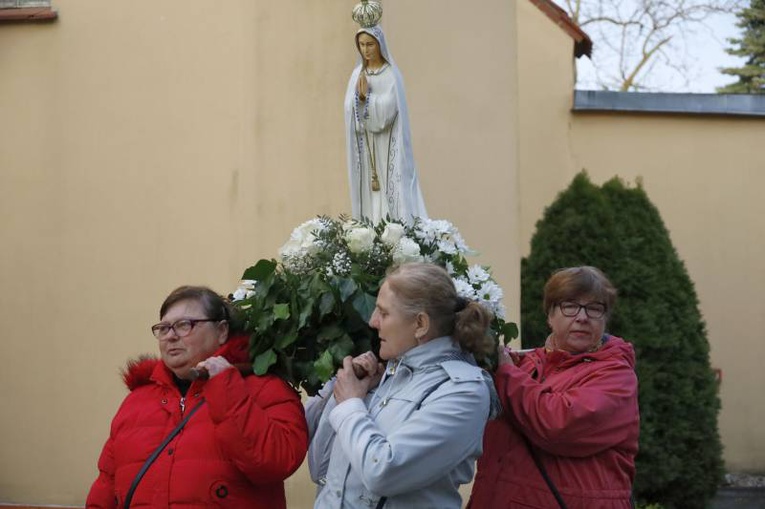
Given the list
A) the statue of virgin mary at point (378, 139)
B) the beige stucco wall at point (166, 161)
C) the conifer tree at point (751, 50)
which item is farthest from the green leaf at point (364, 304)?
the conifer tree at point (751, 50)

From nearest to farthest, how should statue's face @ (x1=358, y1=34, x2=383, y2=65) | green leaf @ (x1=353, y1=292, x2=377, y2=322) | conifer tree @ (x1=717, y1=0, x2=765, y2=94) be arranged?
green leaf @ (x1=353, y1=292, x2=377, y2=322) → statue's face @ (x1=358, y1=34, x2=383, y2=65) → conifer tree @ (x1=717, y1=0, x2=765, y2=94)

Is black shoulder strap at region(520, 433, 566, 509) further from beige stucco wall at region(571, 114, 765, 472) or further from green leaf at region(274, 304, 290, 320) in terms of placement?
beige stucco wall at region(571, 114, 765, 472)

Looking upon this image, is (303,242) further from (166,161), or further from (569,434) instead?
(166,161)

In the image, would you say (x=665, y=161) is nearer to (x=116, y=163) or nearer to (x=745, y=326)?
(x=745, y=326)

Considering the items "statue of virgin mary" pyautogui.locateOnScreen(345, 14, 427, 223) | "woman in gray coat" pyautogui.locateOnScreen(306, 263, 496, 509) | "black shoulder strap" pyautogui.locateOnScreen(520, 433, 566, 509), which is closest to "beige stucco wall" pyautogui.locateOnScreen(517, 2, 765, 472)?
"statue of virgin mary" pyautogui.locateOnScreen(345, 14, 427, 223)

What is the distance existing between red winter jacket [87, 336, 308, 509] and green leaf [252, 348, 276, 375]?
3cm

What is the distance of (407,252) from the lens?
3.54 metres

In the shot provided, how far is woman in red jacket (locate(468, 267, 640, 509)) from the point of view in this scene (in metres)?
3.23

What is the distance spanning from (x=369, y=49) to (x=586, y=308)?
1949 millimetres

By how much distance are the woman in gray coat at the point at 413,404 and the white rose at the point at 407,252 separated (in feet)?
1.35

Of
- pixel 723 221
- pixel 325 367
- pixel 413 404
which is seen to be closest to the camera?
pixel 413 404

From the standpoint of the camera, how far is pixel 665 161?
34.4ft

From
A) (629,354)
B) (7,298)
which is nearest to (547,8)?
(7,298)

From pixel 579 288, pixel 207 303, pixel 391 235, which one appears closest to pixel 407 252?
pixel 391 235
